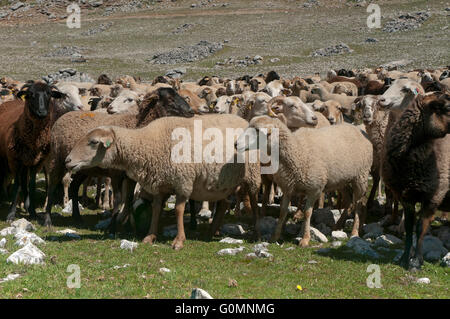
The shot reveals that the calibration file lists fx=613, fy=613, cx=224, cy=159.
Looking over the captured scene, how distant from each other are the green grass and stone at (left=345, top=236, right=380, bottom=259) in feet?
0.60

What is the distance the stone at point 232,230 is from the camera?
10.9m

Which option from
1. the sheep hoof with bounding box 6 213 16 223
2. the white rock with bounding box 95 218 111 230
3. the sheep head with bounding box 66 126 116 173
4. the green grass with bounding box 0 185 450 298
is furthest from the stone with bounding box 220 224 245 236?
the sheep hoof with bounding box 6 213 16 223

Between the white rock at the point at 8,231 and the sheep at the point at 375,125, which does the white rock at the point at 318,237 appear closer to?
the sheep at the point at 375,125

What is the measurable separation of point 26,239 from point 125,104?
539 cm

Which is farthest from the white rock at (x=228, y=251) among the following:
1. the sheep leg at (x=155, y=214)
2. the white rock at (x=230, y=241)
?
the sheep leg at (x=155, y=214)

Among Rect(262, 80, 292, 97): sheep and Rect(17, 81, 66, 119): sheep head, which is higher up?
Rect(17, 81, 66, 119): sheep head

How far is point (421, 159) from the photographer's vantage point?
325 inches

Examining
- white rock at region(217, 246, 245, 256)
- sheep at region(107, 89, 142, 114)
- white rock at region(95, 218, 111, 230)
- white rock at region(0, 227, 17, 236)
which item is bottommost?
white rock at region(95, 218, 111, 230)

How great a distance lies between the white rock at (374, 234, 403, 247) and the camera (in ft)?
32.1

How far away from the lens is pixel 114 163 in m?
9.59

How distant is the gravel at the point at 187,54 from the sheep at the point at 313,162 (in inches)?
1926

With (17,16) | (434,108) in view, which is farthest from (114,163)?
(17,16)

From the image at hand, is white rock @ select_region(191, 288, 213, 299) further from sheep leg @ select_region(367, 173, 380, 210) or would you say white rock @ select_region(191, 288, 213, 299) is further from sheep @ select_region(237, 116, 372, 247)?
sheep leg @ select_region(367, 173, 380, 210)
